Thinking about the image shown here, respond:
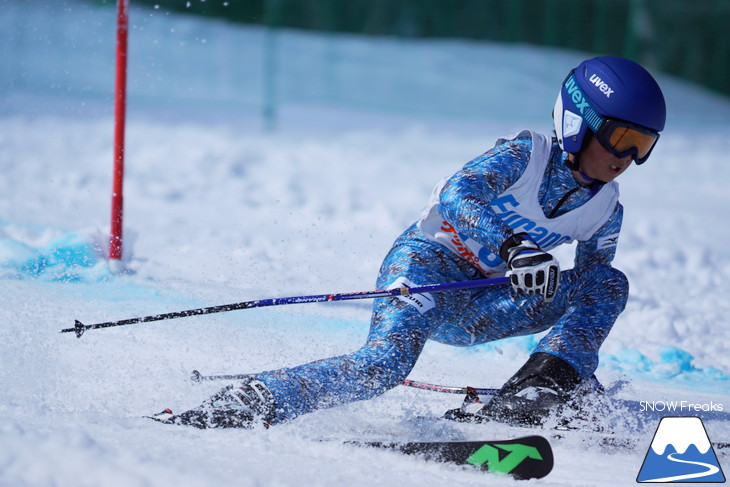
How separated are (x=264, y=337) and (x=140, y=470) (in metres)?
1.76

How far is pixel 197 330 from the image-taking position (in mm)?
3928

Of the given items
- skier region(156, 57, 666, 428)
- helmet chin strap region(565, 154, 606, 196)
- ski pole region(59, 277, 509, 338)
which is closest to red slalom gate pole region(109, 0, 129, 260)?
ski pole region(59, 277, 509, 338)

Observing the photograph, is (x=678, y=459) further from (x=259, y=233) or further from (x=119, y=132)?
(x=259, y=233)

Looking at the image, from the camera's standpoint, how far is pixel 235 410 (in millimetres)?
2646

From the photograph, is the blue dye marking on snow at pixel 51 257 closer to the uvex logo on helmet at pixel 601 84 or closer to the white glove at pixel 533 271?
the white glove at pixel 533 271

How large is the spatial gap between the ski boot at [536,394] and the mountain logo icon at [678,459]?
0.31m

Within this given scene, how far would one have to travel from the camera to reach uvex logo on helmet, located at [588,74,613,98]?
296cm

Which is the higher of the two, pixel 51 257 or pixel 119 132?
pixel 119 132

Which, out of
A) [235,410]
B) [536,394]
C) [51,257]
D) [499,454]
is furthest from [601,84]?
[51,257]

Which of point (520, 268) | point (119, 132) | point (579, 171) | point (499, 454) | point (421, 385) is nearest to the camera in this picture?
point (499, 454)

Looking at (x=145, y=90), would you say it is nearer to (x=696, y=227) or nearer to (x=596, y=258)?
(x=696, y=227)

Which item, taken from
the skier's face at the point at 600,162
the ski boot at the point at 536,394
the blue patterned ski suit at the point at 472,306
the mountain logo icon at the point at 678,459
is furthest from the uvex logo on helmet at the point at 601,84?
the mountain logo icon at the point at 678,459

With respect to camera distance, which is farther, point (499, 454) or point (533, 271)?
point (533, 271)

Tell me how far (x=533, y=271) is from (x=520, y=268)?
42 mm
